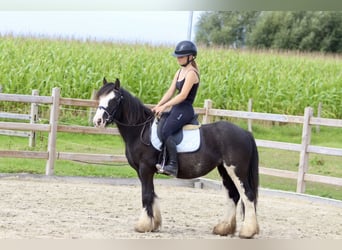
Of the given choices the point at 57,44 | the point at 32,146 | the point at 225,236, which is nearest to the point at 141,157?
the point at 225,236

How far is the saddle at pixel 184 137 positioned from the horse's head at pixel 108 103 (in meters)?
0.37

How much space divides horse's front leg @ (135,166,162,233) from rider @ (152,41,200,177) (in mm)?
141

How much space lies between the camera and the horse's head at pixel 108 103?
17.3 feet

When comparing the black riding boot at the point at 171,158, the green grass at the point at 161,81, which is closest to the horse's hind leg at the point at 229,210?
the black riding boot at the point at 171,158

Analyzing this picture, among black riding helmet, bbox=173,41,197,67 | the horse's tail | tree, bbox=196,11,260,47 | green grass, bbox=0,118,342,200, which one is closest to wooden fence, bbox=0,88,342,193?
green grass, bbox=0,118,342,200

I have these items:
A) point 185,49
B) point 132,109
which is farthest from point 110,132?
point 185,49

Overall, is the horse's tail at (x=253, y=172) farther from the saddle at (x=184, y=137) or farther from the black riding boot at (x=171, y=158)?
the black riding boot at (x=171, y=158)

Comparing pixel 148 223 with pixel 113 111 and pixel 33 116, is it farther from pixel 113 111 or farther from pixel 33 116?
pixel 33 116

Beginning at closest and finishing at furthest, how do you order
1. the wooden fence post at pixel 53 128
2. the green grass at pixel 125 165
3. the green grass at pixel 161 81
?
the wooden fence post at pixel 53 128 → the green grass at pixel 125 165 → the green grass at pixel 161 81

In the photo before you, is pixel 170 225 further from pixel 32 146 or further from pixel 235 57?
pixel 235 57

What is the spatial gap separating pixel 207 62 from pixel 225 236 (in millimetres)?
11083

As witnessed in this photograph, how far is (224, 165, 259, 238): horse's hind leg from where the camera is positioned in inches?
209

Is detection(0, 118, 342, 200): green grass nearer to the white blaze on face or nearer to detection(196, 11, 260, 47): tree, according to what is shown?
the white blaze on face

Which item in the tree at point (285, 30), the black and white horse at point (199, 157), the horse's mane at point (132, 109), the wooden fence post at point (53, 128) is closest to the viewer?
the black and white horse at point (199, 157)
